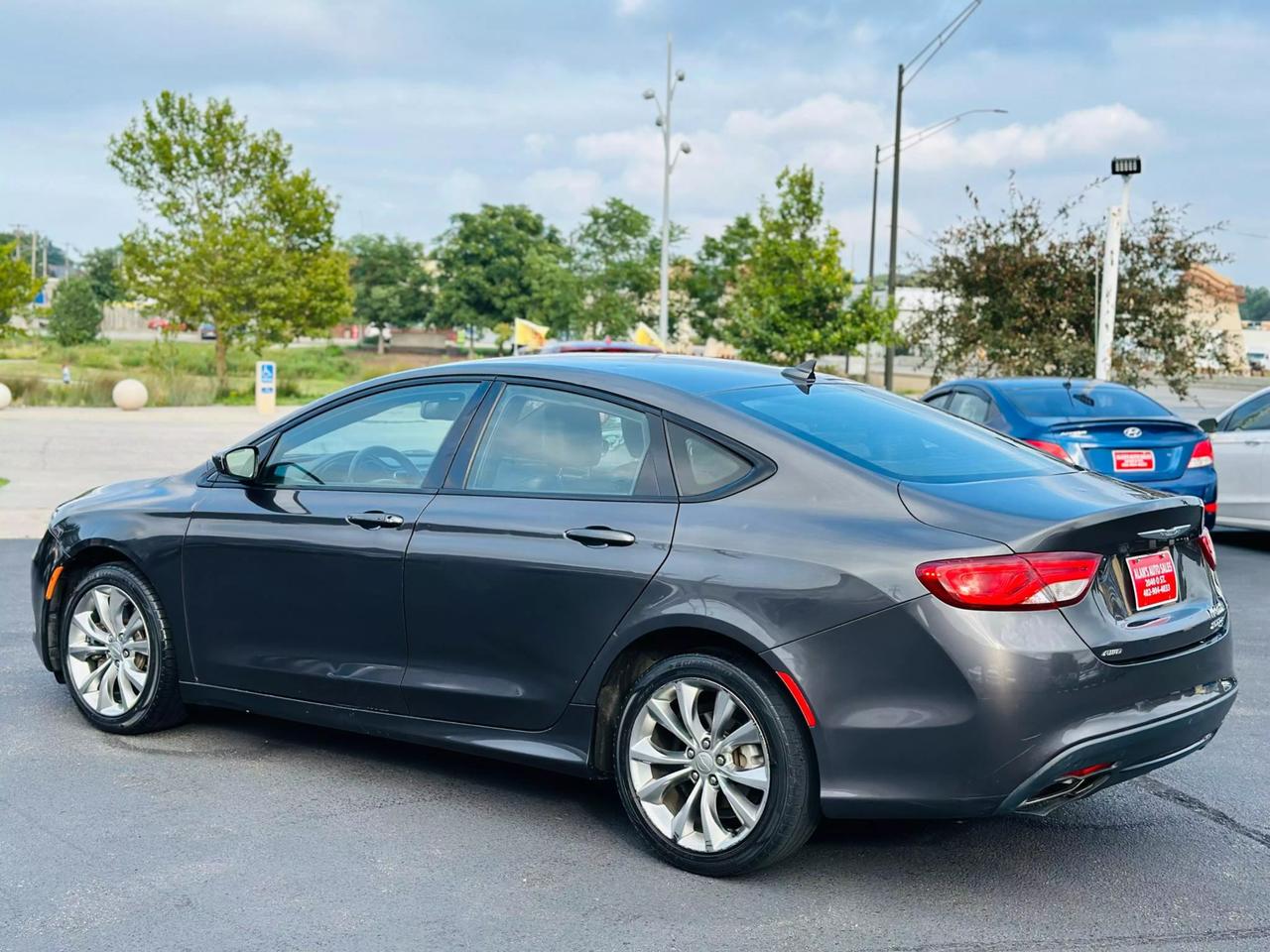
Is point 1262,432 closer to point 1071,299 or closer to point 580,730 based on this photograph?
point 580,730

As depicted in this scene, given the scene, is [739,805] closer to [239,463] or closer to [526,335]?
[239,463]

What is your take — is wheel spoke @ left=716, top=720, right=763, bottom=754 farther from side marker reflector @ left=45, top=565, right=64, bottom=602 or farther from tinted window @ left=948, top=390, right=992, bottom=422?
→ tinted window @ left=948, top=390, right=992, bottom=422

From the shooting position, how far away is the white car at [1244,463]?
12062 mm

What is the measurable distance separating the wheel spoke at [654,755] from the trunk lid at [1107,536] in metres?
1.05

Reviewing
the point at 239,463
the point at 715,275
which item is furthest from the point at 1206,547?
the point at 715,275

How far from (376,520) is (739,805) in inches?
65.3

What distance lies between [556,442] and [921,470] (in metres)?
1.23

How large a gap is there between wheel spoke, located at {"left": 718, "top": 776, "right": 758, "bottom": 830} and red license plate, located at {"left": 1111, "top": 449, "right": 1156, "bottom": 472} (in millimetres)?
7114

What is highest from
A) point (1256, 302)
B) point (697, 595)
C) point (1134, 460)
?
point (1256, 302)

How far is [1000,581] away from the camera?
3879mm

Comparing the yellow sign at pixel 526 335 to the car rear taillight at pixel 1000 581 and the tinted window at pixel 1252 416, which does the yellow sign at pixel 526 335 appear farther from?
the car rear taillight at pixel 1000 581

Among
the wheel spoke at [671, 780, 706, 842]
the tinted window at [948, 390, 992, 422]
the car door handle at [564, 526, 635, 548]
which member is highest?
the tinted window at [948, 390, 992, 422]

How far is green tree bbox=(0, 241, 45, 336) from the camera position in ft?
123

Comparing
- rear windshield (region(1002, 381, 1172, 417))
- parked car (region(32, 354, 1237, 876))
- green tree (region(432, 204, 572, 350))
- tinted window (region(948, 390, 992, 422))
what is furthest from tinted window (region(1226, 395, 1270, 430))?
green tree (region(432, 204, 572, 350))
